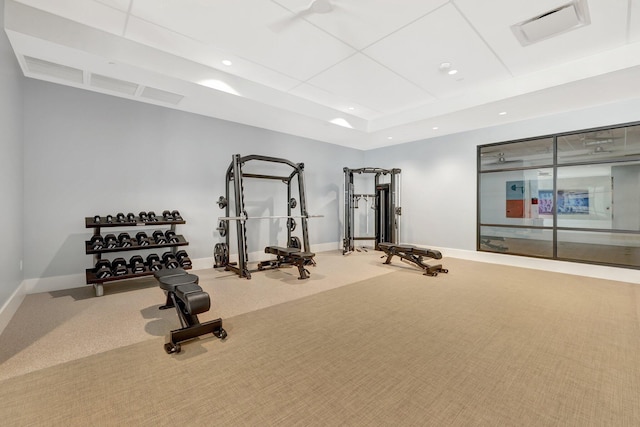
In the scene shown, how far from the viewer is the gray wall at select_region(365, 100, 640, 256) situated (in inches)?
218

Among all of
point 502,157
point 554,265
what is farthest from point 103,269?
point 502,157

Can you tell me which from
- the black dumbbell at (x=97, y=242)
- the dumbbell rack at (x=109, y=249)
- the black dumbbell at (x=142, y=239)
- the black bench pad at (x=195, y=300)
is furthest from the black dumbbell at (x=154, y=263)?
the black bench pad at (x=195, y=300)

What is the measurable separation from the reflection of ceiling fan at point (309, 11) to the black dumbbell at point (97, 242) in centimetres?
344

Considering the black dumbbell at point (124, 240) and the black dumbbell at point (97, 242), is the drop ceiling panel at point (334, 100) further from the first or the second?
the black dumbbell at point (97, 242)

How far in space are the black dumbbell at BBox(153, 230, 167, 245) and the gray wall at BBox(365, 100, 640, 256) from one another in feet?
17.7

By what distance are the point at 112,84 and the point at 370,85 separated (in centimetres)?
374

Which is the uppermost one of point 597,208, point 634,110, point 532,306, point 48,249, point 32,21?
point 32,21

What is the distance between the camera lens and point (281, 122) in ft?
17.9

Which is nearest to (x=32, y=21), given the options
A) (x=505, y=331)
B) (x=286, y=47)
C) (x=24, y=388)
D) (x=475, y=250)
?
(x=286, y=47)

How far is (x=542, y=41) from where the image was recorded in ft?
10.9

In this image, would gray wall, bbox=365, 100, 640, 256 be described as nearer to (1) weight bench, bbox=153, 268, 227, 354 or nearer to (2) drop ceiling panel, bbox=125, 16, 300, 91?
(2) drop ceiling panel, bbox=125, 16, 300, 91

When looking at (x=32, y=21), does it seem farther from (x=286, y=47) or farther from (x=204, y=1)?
(x=286, y=47)

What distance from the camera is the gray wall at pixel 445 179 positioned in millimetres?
5527

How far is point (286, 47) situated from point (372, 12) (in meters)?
1.14
